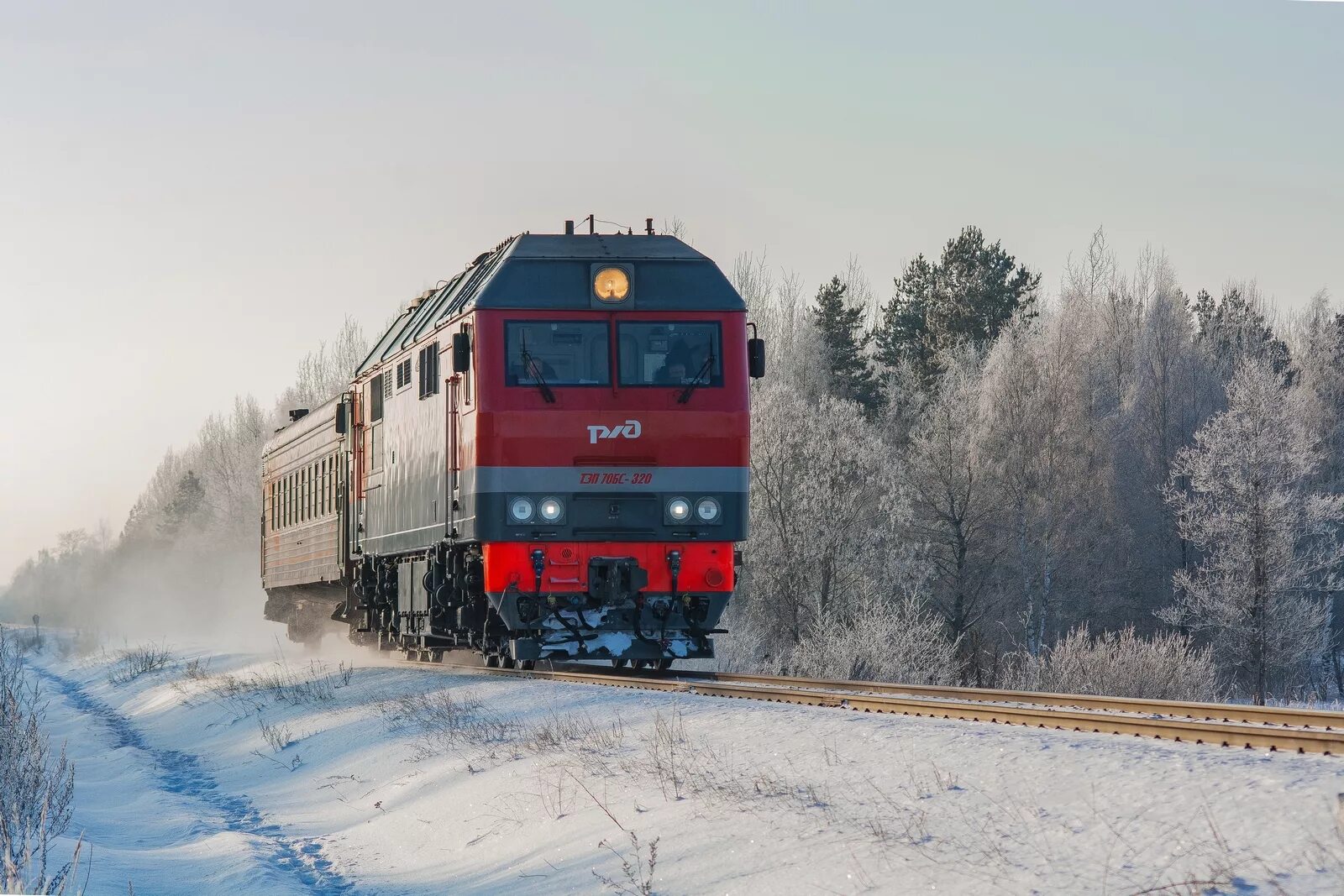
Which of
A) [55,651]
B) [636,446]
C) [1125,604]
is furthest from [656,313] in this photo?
[55,651]

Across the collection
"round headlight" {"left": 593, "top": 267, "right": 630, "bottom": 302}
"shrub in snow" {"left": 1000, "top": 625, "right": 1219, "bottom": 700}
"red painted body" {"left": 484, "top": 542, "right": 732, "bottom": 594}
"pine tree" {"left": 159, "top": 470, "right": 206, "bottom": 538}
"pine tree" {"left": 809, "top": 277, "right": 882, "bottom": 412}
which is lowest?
"shrub in snow" {"left": 1000, "top": 625, "right": 1219, "bottom": 700}

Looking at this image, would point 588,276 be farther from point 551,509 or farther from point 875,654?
point 875,654

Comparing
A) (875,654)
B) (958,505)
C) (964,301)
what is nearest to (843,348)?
(964,301)

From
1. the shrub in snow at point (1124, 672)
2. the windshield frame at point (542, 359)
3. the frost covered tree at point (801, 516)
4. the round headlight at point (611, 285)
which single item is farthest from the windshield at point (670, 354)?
the frost covered tree at point (801, 516)

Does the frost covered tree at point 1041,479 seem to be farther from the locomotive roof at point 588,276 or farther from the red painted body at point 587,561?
the red painted body at point 587,561

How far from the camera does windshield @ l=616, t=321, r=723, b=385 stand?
585 inches

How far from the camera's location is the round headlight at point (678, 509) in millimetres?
14680

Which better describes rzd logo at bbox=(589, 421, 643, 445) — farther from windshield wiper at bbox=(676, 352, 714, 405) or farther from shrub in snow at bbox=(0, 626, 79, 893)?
shrub in snow at bbox=(0, 626, 79, 893)

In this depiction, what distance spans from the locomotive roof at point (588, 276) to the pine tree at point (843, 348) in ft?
148

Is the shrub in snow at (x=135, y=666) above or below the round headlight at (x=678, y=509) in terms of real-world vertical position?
below

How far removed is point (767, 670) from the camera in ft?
90.9

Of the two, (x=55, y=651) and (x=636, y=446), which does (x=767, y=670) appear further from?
(x=55, y=651)

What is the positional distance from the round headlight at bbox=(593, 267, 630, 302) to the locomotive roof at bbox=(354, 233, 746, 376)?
0.08 meters

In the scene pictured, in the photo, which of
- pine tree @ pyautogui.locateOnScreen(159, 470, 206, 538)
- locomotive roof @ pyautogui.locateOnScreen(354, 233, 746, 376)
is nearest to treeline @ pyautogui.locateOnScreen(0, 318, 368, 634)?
pine tree @ pyautogui.locateOnScreen(159, 470, 206, 538)
